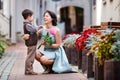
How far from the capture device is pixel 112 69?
788 cm

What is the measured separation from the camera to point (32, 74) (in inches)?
457

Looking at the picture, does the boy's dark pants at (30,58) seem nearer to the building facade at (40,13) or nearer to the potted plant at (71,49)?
the potted plant at (71,49)

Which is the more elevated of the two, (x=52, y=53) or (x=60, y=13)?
(x=60, y=13)

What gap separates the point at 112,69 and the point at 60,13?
175 feet

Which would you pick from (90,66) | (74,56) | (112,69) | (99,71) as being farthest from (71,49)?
(112,69)

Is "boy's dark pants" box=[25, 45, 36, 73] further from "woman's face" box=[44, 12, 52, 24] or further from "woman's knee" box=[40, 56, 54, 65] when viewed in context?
"woman's face" box=[44, 12, 52, 24]

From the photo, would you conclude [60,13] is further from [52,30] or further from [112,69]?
[112,69]

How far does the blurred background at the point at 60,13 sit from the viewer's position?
63.9 feet

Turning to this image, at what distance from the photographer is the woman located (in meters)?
11.6

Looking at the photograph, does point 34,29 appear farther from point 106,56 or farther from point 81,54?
point 106,56

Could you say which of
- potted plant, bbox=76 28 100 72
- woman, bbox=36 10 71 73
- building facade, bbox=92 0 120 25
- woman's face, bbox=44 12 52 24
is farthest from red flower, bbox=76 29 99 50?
building facade, bbox=92 0 120 25

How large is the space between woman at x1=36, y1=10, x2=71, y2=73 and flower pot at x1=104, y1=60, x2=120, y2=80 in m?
3.68

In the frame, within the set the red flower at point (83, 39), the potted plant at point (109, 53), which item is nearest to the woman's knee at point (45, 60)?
the red flower at point (83, 39)

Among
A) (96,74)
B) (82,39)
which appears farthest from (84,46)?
(96,74)
